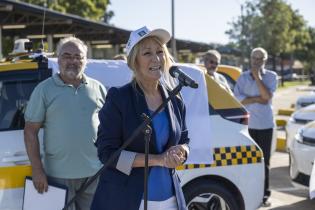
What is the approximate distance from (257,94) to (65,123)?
308cm

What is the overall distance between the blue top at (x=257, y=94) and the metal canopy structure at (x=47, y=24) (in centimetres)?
899

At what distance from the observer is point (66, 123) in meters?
3.38

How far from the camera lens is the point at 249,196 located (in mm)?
4391

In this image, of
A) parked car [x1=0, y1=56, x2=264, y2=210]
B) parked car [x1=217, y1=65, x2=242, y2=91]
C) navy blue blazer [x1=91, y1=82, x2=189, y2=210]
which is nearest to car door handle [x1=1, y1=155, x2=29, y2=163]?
parked car [x1=0, y1=56, x2=264, y2=210]

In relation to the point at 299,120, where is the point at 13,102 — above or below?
above

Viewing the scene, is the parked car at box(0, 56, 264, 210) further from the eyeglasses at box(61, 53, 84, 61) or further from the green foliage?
the green foliage

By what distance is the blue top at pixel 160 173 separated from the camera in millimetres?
2533

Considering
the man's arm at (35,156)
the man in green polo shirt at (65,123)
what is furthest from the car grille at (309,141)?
the man's arm at (35,156)

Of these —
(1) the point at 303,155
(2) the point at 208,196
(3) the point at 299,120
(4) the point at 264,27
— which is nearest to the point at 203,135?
(2) the point at 208,196

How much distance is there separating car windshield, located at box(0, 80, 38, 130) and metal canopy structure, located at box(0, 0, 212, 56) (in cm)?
1059

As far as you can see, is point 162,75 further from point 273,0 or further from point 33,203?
point 273,0

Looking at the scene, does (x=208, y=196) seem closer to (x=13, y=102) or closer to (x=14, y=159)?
(x=14, y=159)

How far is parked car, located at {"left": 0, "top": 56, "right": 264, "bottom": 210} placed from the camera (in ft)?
12.6

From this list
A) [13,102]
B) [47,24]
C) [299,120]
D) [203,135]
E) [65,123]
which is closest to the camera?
[65,123]
